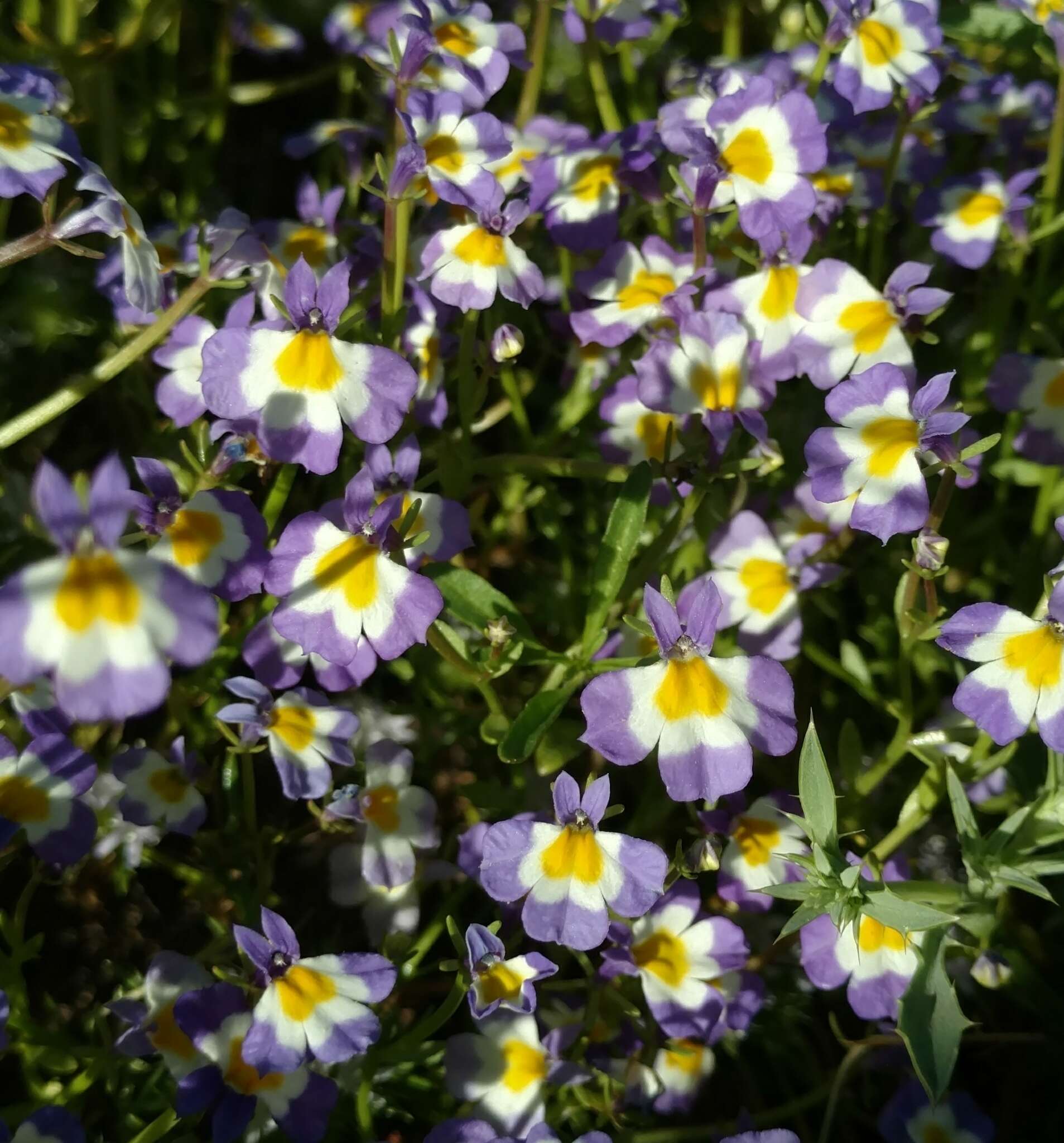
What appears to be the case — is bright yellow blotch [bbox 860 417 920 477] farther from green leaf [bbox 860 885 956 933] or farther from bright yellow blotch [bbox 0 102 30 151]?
bright yellow blotch [bbox 0 102 30 151]

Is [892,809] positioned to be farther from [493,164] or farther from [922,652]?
[493,164]

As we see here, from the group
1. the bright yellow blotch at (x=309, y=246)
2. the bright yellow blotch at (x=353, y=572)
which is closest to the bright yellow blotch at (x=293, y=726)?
the bright yellow blotch at (x=353, y=572)

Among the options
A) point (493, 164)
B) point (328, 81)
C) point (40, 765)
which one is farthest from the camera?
point (328, 81)

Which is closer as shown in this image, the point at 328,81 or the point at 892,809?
the point at 892,809

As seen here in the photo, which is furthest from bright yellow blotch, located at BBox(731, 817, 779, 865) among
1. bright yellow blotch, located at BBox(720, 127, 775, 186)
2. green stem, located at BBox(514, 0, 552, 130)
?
green stem, located at BBox(514, 0, 552, 130)

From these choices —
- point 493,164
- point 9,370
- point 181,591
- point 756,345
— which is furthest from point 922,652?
point 9,370
